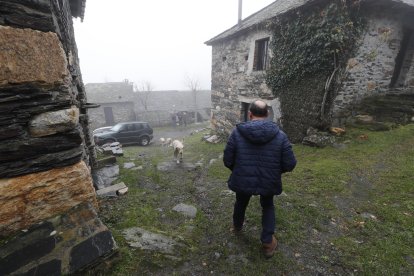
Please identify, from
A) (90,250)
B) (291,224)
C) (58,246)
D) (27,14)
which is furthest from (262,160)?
(27,14)

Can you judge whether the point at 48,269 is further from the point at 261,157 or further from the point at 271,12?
the point at 271,12

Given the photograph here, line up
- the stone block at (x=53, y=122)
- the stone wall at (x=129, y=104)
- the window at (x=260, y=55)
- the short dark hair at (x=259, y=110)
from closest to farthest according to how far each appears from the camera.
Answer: the stone block at (x=53, y=122) → the short dark hair at (x=259, y=110) → the window at (x=260, y=55) → the stone wall at (x=129, y=104)

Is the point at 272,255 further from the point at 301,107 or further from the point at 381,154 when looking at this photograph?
A: the point at 301,107

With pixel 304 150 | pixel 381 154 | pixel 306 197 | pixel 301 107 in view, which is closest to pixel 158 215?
pixel 306 197

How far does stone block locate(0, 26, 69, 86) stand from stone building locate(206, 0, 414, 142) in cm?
682

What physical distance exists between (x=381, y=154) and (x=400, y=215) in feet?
9.06

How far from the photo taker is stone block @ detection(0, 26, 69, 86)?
73.5 inches

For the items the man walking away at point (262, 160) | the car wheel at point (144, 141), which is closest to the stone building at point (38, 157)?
the man walking away at point (262, 160)

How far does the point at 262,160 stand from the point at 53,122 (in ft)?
6.85

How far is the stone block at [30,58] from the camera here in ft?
6.13

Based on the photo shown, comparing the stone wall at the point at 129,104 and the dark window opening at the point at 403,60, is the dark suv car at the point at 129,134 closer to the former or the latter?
the stone wall at the point at 129,104

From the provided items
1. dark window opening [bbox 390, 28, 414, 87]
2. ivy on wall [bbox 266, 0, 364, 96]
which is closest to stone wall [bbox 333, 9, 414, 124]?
ivy on wall [bbox 266, 0, 364, 96]

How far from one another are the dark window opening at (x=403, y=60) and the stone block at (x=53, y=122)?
34.5ft

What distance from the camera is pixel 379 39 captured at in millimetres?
7199
